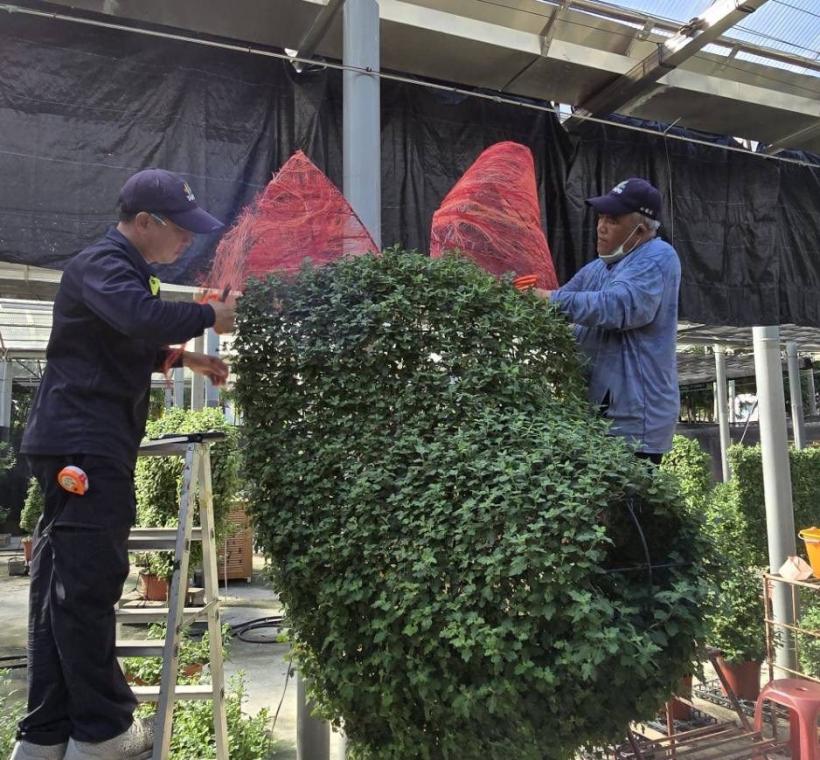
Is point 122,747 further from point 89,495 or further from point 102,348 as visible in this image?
point 102,348

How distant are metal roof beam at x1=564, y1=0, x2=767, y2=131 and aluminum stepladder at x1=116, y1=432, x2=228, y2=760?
4.21 m

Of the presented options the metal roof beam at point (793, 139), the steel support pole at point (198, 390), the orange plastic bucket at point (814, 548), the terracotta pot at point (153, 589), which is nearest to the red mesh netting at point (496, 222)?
the orange plastic bucket at point (814, 548)

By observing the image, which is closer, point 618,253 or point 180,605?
point 180,605

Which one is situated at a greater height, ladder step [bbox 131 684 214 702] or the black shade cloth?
the black shade cloth

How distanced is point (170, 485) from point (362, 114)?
3918 mm

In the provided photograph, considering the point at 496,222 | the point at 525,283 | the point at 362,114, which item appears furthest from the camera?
the point at 362,114

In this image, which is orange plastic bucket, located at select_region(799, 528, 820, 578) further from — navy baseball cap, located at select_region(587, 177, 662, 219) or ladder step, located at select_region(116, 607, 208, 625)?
ladder step, located at select_region(116, 607, 208, 625)

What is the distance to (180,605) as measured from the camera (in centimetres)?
225

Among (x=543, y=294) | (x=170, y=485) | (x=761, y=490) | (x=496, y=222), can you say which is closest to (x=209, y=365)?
(x=543, y=294)

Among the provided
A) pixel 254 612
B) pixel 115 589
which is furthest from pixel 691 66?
pixel 254 612

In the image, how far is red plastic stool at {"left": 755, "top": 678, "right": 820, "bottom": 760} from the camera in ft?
12.6

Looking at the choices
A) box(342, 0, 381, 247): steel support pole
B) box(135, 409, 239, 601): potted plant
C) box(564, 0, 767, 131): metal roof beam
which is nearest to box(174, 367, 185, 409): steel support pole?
box(135, 409, 239, 601): potted plant

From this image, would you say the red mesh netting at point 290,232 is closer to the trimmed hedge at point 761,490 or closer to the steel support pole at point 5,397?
the trimmed hedge at point 761,490

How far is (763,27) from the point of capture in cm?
508
